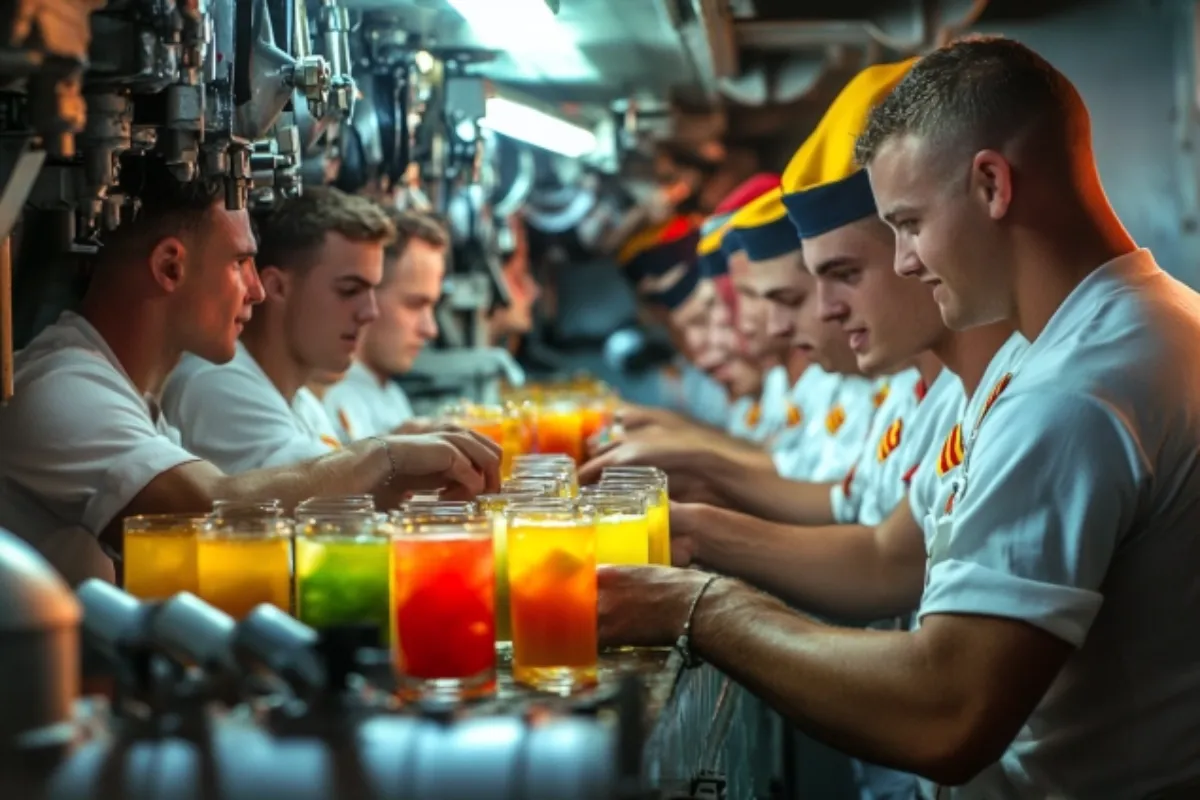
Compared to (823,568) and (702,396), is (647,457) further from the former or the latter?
(702,396)

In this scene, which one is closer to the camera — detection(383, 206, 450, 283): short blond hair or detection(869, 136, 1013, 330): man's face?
detection(869, 136, 1013, 330): man's face

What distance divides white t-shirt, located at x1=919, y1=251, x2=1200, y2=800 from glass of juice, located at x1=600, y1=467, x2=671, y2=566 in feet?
1.83

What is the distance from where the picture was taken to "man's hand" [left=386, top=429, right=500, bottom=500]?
338cm

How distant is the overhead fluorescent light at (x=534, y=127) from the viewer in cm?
532

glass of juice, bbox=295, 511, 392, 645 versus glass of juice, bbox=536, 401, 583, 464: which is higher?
glass of juice, bbox=536, 401, 583, 464

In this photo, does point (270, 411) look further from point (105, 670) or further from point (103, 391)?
point (105, 670)

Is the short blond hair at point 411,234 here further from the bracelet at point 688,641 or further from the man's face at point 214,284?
the bracelet at point 688,641

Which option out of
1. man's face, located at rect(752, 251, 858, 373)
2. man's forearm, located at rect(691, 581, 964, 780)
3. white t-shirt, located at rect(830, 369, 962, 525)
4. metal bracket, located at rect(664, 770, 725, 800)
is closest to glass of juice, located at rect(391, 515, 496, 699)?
man's forearm, located at rect(691, 581, 964, 780)

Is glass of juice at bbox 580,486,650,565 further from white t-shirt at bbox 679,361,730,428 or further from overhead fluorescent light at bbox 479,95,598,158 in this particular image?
white t-shirt at bbox 679,361,730,428

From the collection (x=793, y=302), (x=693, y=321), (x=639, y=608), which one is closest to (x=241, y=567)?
(x=639, y=608)

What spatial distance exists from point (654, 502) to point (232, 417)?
1.60 metres

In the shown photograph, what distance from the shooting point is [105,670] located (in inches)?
71.7

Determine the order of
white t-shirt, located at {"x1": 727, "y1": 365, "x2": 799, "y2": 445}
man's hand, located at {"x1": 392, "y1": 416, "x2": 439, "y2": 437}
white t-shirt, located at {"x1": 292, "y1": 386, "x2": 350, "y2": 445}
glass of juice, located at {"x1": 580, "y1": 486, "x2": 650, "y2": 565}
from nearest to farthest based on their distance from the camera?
glass of juice, located at {"x1": 580, "y1": 486, "x2": 650, "y2": 565} → man's hand, located at {"x1": 392, "y1": 416, "x2": 439, "y2": 437} → white t-shirt, located at {"x1": 292, "y1": 386, "x2": 350, "y2": 445} → white t-shirt, located at {"x1": 727, "y1": 365, "x2": 799, "y2": 445}

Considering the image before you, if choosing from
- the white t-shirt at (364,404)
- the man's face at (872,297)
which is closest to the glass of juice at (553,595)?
the man's face at (872,297)
